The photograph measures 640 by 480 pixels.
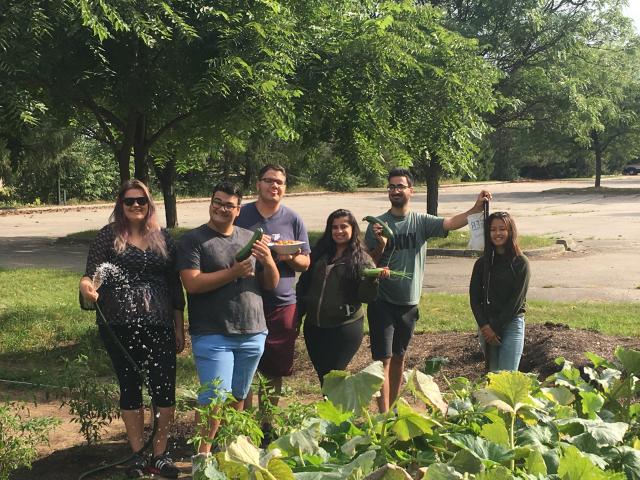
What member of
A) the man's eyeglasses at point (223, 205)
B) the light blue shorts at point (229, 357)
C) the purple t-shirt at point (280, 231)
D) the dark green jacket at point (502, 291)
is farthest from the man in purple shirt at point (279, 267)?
the dark green jacket at point (502, 291)

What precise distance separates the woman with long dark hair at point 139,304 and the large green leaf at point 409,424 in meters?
2.72

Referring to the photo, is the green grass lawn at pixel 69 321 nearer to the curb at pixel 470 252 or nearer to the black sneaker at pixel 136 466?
the black sneaker at pixel 136 466

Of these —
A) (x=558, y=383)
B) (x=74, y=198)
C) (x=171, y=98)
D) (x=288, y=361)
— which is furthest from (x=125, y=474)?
(x=74, y=198)

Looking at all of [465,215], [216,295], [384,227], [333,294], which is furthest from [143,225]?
[465,215]

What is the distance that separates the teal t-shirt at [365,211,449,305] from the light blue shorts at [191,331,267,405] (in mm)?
1104

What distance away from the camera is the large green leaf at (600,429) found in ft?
5.65

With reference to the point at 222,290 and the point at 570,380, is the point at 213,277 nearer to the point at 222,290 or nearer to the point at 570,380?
the point at 222,290

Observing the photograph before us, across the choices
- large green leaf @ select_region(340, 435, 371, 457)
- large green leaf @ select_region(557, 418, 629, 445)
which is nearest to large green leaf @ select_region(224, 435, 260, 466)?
large green leaf @ select_region(340, 435, 371, 457)

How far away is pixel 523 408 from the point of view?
186 centimetres

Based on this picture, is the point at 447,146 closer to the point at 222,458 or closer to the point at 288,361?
the point at 288,361

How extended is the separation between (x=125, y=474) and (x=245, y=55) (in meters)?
4.15

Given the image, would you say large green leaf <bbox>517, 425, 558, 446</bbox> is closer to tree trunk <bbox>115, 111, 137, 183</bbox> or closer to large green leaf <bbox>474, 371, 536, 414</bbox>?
large green leaf <bbox>474, 371, 536, 414</bbox>

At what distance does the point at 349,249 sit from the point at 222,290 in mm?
905

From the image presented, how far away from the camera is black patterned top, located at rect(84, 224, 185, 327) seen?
4.19 meters
